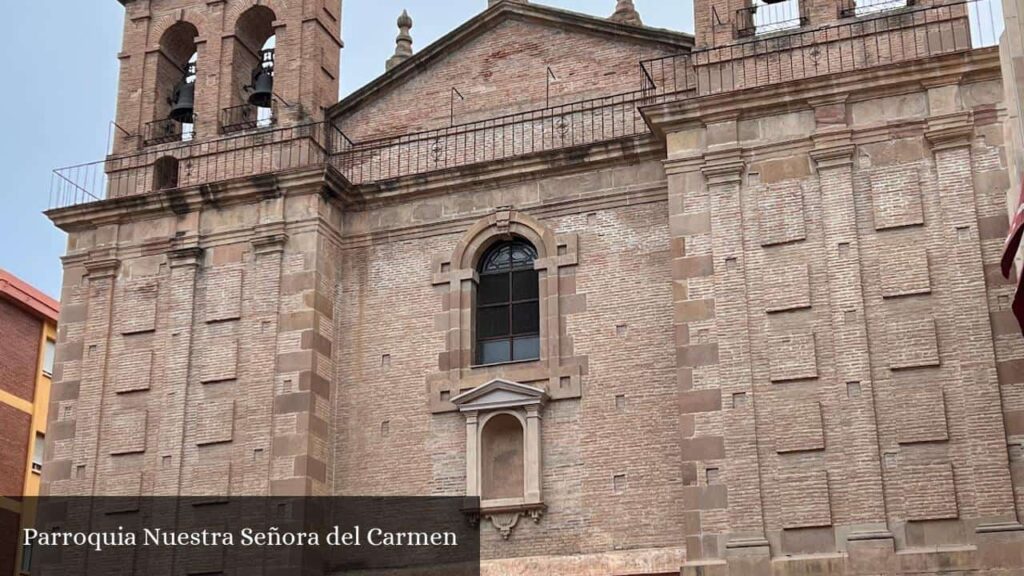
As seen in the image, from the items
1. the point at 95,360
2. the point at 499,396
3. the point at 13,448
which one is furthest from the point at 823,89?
the point at 13,448

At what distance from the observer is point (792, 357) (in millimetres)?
18062

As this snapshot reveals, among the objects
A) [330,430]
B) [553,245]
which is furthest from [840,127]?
[330,430]

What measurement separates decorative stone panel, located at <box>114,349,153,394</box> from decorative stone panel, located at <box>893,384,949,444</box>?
10.7 m

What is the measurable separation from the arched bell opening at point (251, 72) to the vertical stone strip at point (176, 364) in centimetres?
244

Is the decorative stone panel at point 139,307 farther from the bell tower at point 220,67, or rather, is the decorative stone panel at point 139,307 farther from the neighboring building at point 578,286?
the bell tower at point 220,67

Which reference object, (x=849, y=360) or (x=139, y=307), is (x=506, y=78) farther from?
(x=849, y=360)

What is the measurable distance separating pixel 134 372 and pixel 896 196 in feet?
36.6

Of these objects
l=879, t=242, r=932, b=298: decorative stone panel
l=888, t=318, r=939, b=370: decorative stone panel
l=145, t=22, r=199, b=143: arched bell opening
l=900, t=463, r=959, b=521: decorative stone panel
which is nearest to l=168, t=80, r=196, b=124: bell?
l=145, t=22, r=199, b=143: arched bell opening

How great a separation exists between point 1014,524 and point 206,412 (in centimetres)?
1100

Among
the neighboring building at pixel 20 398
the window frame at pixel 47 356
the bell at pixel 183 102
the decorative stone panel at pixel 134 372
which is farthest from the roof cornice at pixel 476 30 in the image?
the window frame at pixel 47 356

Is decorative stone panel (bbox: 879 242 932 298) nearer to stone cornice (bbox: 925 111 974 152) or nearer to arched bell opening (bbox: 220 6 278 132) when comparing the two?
stone cornice (bbox: 925 111 974 152)

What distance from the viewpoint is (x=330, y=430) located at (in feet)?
68.9

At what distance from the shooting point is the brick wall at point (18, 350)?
31.4 meters

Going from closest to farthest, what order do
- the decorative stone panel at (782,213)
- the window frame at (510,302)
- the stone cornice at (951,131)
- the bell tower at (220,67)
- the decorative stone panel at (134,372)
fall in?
the stone cornice at (951,131), the decorative stone panel at (782,213), the window frame at (510,302), the decorative stone panel at (134,372), the bell tower at (220,67)
